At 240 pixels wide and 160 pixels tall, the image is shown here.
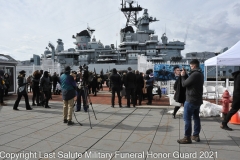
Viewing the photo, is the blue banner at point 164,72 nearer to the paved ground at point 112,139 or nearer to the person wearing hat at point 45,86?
the paved ground at point 112,139

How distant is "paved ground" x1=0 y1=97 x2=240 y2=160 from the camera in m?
3.80

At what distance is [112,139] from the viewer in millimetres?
4711

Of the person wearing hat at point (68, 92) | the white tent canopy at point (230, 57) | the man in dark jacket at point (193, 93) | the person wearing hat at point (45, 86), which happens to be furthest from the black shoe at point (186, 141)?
the person wearing hat at point (45, 86)

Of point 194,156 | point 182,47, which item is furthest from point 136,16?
point 194,156

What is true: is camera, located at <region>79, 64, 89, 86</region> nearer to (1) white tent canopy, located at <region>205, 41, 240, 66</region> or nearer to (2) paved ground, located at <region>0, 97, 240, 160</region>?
(2) paved ground, located at <region>0, 97, 240, 160</region>

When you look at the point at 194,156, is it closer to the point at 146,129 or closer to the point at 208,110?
the point at 146,129

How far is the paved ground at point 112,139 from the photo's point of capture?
12.5 feet

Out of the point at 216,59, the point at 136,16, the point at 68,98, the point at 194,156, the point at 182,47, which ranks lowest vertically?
the point at 194,156

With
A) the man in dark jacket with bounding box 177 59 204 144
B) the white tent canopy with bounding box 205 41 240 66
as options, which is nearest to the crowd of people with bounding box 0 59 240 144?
the man in dark jacket with bounding box 177 59 204 144

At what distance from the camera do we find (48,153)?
3857mm

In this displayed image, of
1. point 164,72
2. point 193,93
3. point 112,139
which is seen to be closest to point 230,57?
point 193,93

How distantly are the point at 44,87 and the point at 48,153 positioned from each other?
568 centimetres

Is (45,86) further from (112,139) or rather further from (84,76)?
(112,139)

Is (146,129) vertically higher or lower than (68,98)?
lower
